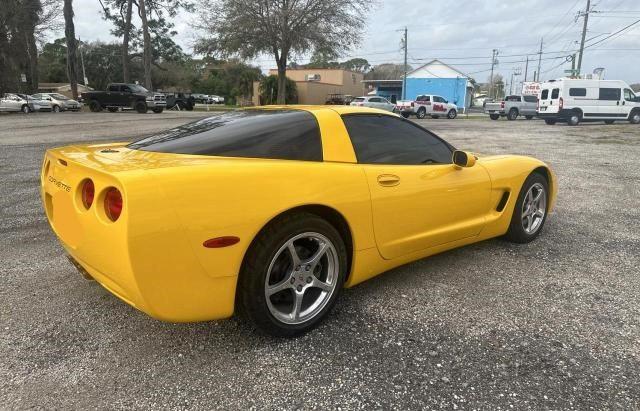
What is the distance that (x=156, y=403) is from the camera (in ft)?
6.64

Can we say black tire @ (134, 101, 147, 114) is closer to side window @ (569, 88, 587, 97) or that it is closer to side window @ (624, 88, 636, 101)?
side window @ (569, 88, 587, 97)

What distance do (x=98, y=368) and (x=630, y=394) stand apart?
2576 mm

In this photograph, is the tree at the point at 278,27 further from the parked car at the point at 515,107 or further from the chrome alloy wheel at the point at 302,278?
the chrome alloy wheel at the point at 302,278

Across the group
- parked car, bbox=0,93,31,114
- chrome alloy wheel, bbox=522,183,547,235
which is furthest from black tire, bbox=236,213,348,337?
parked car, bbox=0,93,31,114

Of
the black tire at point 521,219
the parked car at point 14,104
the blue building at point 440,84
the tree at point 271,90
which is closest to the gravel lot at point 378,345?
the black tire at point 521,219

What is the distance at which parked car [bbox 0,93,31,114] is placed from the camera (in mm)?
27766

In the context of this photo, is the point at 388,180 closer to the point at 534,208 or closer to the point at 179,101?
the point at 534,208

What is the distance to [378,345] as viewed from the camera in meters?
2.48

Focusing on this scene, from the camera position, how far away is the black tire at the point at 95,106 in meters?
28.8

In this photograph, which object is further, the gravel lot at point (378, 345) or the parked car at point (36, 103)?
the parked car at point (36, 103)

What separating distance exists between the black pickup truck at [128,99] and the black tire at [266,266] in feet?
90.5

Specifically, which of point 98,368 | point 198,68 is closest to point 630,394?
point 98,368

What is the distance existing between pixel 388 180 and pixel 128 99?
28.5 meters

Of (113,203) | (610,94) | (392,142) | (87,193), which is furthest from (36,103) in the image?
(610,94)
